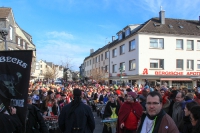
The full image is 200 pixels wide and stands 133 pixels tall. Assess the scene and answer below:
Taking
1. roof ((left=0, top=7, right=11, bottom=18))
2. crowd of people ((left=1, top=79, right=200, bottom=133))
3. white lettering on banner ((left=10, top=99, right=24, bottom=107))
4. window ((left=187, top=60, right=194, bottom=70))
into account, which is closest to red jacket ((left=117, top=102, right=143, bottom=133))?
crowd of people ((left=1, top=79, right=200, bottom=133))

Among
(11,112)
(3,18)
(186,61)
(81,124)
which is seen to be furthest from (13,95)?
(186,61)

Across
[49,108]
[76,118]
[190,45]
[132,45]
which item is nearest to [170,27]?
[190,45]

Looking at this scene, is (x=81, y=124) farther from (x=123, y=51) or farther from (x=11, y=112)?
(x=123, y=51)

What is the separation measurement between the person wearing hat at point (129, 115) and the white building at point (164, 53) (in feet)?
75.8

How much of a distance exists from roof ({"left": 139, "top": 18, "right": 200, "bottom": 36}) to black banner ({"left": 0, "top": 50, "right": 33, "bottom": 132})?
87.2 feet

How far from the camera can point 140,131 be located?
3.14 m

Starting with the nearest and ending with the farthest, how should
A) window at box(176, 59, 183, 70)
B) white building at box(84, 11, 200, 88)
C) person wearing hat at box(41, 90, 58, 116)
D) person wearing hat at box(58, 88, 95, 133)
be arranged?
person wearing hat at box(58, 88, 95, 133) < person wearing hat at box(41, 90, 58, 116) < white building at box(84, 11, 200, 88) < window at box(176, 59, 183, 70)

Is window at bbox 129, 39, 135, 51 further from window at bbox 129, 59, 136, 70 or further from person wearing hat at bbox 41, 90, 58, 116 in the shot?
person wearing hat at bbox 41, 90, 58, 116

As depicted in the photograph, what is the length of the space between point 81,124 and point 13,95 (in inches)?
69.5

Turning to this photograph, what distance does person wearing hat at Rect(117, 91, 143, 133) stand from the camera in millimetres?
5883

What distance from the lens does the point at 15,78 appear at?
354 centimetres

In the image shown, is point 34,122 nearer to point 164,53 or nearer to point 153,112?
point 153,112

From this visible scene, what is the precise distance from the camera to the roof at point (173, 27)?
2964 cm

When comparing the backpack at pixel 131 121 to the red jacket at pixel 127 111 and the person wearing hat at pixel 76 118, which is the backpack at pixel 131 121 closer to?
the red jacket at pixel 127 111
